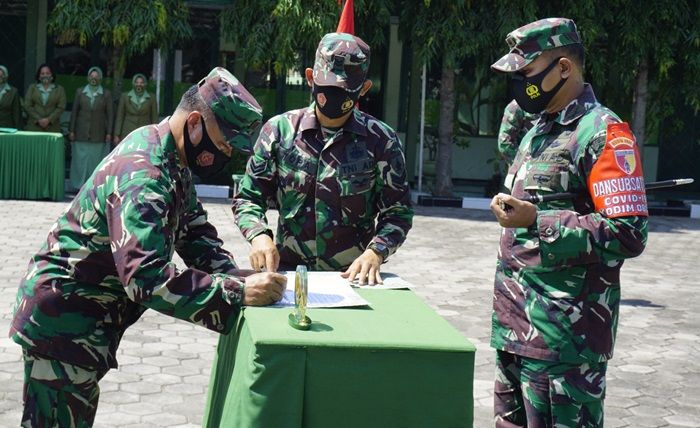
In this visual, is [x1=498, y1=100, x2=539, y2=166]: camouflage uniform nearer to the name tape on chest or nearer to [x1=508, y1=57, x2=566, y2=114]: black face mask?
[x1=508, y1=57, x2=566, y2=114]: black face mask

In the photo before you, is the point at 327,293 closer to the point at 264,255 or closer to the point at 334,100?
the point at 264,255

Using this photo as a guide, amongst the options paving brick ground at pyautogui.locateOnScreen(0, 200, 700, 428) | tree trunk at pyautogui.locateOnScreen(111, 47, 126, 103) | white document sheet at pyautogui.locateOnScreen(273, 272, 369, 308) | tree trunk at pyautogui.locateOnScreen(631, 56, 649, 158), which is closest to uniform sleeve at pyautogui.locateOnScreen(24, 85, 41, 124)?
tree trunk at pyautogui.locateOnScreen(111, 47, 126, 103)

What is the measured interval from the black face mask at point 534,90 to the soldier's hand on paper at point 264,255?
1088 mm

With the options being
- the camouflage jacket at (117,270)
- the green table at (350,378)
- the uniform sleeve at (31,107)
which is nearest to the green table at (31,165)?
the uniform sleeve at (31,107)

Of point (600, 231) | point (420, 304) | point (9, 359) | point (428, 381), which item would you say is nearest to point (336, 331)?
point (428, 381)

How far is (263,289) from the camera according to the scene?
336 cm

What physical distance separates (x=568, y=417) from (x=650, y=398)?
11.0 feet

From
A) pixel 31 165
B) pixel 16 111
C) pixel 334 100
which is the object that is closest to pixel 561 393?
pixel 334 100

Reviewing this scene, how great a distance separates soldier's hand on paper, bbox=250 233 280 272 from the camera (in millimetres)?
4137

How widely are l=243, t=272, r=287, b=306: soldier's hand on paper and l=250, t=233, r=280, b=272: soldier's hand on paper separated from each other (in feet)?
2.29

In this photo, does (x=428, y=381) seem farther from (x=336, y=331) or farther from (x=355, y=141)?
(x=355, y=141)

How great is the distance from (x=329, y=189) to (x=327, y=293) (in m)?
0.83

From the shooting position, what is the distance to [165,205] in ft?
10.6

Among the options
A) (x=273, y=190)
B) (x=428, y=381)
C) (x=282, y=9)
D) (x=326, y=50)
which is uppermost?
(x=282, y=9)
